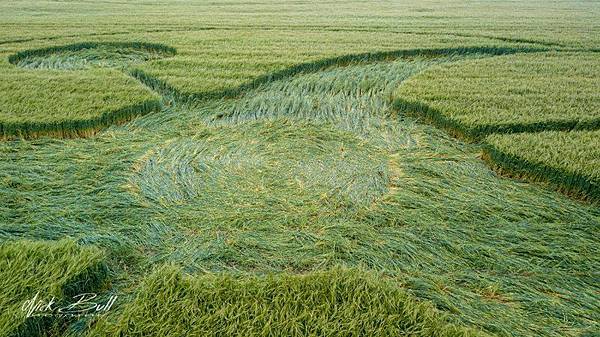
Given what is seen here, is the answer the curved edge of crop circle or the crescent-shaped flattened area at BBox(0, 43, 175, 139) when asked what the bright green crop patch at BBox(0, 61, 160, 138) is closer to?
the crescent-shaped flattened area at BBox(0, 43, 175, 139)

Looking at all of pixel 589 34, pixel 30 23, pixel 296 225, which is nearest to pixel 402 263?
pixel 296 225

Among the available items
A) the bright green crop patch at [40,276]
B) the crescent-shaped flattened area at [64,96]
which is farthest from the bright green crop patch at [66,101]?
the bright green crop patch at [40,276]

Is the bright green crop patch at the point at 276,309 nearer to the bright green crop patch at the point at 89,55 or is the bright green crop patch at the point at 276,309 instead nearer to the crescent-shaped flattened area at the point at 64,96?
the crescent-shaped flattened area at the point at 64,96

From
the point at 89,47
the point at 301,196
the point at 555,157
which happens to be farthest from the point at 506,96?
the point at 89,47

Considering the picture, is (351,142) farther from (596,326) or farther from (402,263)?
(596,326)

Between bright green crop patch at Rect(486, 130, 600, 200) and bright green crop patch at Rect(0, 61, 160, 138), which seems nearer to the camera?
bright green crop patch at Rect(486, 130, 600, 200)
